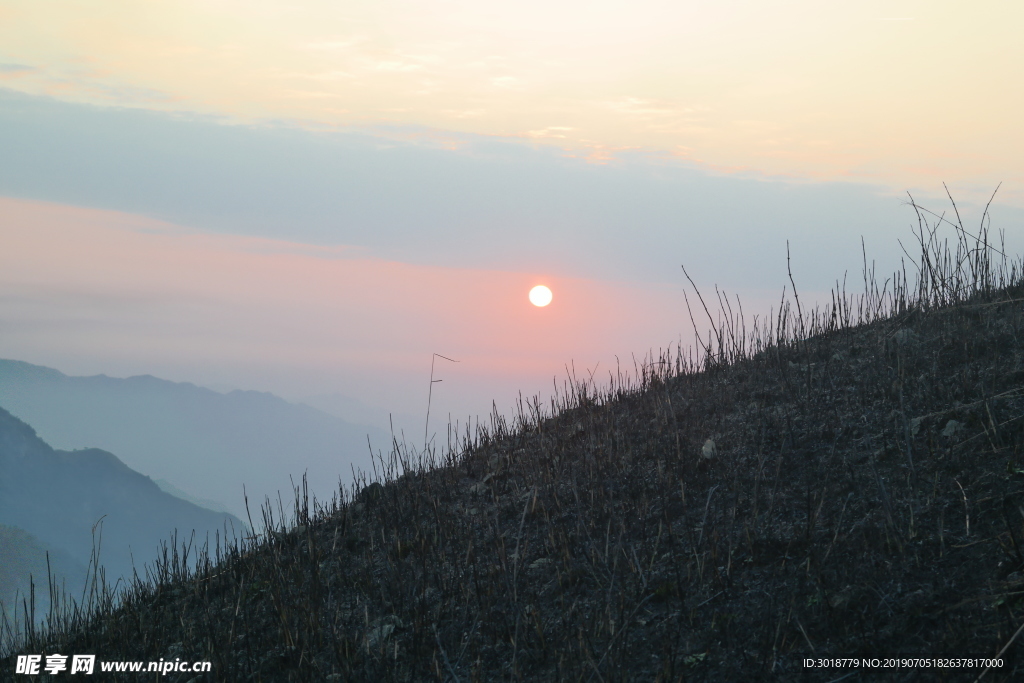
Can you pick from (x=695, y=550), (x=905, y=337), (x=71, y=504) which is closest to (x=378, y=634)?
(x=695, y=550)

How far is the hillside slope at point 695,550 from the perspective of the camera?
11.9 feet

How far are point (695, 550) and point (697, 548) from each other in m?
0.27

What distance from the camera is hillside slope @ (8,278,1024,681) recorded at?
3617mm

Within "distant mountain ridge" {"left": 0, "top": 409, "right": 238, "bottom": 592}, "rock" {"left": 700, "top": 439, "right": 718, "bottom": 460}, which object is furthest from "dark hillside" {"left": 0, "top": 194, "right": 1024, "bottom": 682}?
"distant mountain ridge" {"left": 0, "top": 409, "right": 238, "bottom": 592}

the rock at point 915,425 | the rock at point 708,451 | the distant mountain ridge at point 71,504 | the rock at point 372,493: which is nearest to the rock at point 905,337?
the rock at point 915,425

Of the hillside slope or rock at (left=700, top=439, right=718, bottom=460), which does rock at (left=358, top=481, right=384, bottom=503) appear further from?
rock at (left=700, top=439, right=718, bottom=460)

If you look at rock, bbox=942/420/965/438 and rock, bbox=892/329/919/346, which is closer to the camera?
rock, bbox=942/420/965/438

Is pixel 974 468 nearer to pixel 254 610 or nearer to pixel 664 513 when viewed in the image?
pixel 664 513

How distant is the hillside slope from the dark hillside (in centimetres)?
2

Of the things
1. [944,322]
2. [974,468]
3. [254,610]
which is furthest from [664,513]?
[944,322]

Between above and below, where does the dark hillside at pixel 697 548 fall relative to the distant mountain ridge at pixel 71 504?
above

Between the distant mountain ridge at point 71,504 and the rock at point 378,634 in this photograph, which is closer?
the rock at point 378,634

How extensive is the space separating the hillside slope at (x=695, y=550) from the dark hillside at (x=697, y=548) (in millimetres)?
20

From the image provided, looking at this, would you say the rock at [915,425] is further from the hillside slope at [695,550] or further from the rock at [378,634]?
the rock at [378,634]
